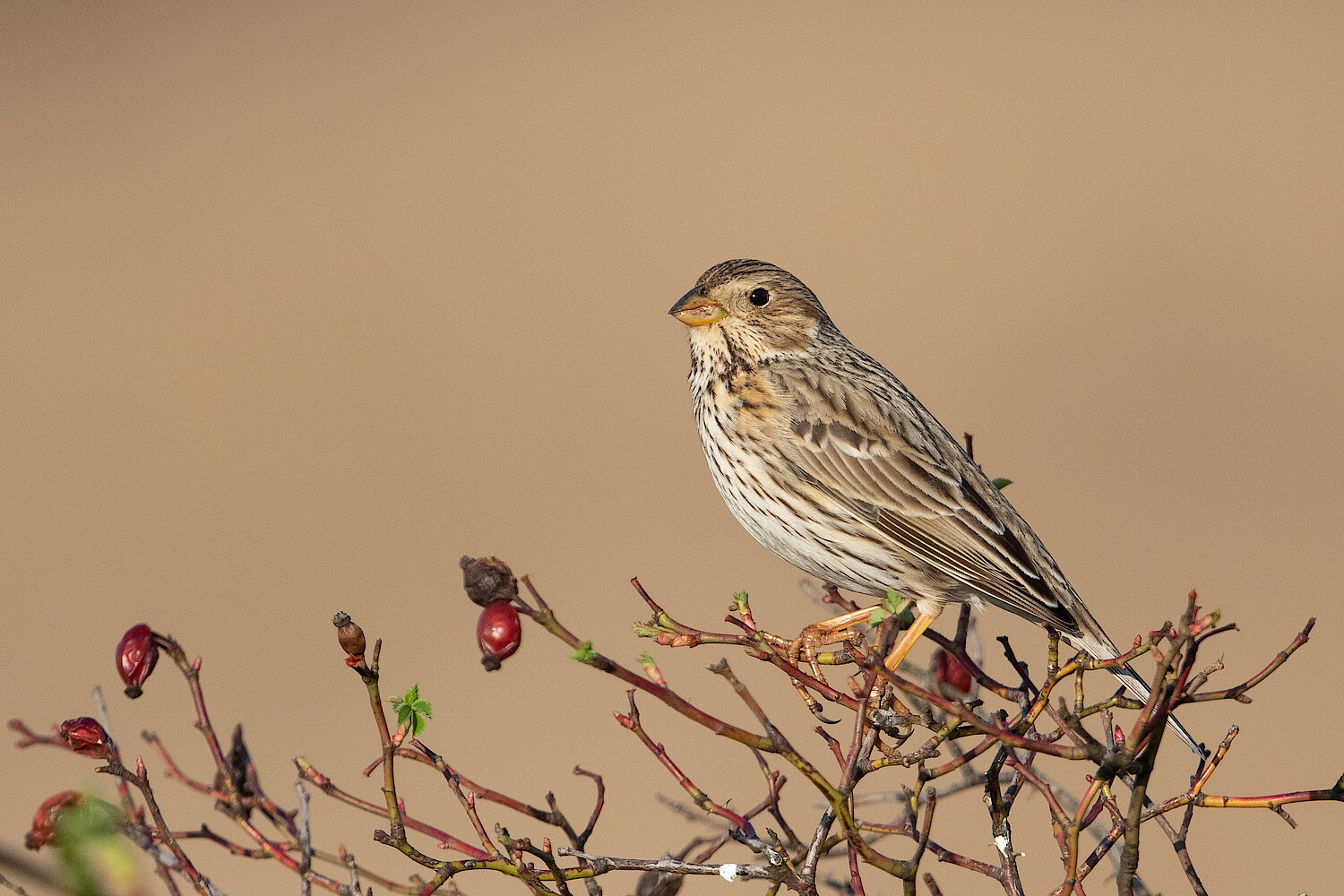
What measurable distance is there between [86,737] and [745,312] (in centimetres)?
374

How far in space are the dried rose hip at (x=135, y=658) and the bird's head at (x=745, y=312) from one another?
3.18 m

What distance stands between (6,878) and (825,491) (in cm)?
361

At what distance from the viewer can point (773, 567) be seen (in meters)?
14.2

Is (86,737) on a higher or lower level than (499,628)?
lower

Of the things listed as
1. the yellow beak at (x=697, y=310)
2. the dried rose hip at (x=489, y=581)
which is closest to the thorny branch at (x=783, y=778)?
the dried rose hip at (x=489, y=581)

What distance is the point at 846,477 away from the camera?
545 centimetres

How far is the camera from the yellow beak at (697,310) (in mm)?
5785

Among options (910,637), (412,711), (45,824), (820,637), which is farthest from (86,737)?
(910,637)

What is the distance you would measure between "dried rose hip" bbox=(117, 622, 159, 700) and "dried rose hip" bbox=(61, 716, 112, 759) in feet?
0.62

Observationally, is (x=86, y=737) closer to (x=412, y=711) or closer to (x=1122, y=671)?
(x=412, y=711)

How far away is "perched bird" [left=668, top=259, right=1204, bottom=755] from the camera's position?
521 centimetres

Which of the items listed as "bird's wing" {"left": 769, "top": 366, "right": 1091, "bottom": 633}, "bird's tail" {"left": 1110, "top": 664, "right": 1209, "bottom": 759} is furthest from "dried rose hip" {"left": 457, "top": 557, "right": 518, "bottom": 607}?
"bird's wing" {"left": 769, "top": 366, "right": 1091, "bottom": 633}

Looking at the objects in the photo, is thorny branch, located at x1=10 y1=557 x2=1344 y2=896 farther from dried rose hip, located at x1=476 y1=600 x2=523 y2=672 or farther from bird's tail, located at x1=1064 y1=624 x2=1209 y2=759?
bird's tail, located at x1=1064 y1=624 x2=1209 y2=759

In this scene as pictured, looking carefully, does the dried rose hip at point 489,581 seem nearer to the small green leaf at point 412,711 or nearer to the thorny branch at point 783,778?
the thorny branch at point 783,778
